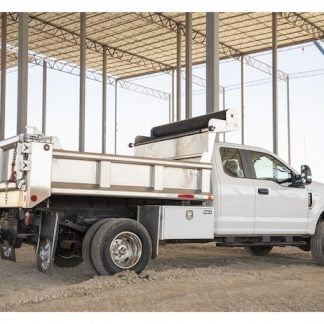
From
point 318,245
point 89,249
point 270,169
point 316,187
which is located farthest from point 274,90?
point 89,249

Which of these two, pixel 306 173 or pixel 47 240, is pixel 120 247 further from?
pixel 306 173

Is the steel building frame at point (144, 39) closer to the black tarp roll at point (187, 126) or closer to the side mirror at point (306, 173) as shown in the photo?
the black tarp roll at point (187, 126)

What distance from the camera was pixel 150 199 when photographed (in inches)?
307

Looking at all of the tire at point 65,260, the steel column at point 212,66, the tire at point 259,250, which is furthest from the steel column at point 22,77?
the tire at point 65,260

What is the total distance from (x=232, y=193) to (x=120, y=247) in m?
2.06

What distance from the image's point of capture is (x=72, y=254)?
7.95 metres

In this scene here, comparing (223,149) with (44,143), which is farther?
(223,149)

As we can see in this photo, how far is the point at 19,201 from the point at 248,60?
2767cm

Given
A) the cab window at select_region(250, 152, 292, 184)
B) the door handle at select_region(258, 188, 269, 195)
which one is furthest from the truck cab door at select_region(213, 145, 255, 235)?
the cab window at select_region(250, 152, 292, 184)

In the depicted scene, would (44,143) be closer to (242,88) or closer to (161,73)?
(242,88)

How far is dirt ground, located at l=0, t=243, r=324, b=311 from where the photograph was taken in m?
5.53

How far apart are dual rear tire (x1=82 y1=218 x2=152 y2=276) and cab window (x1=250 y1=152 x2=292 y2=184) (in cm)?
242

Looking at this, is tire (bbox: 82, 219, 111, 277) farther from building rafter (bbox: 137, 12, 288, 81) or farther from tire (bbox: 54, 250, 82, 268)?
building rafter (bbox: 137, 12, 288, 81)

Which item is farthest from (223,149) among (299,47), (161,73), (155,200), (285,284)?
(161,73)
